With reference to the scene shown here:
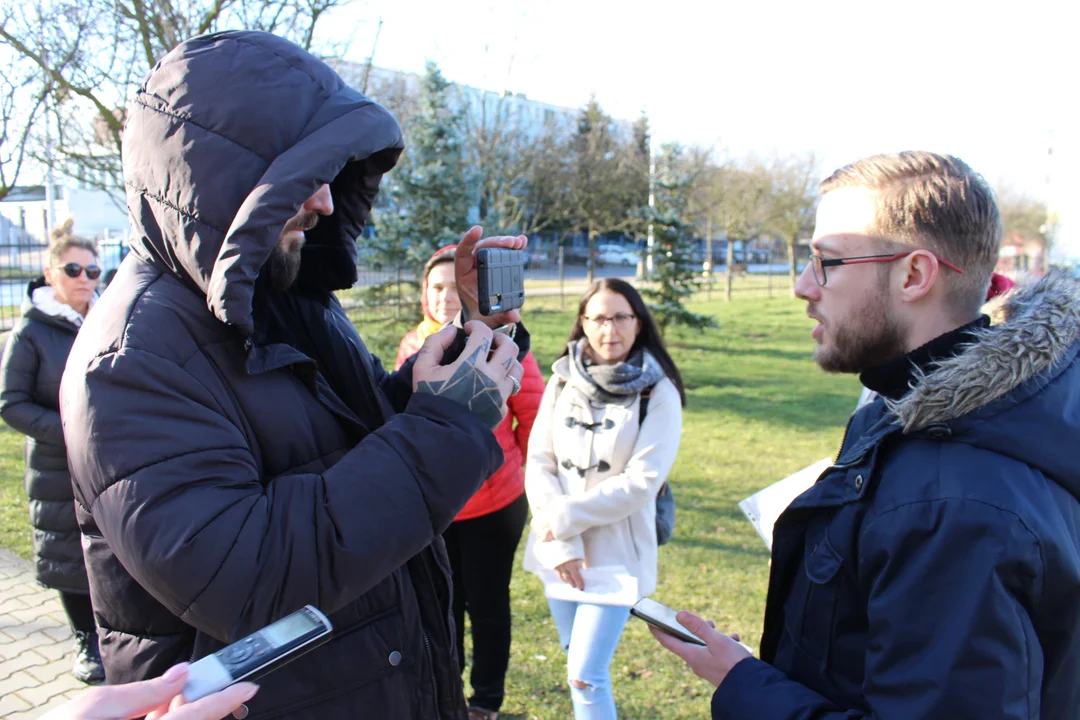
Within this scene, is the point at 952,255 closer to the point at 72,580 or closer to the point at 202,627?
the point at 202,627

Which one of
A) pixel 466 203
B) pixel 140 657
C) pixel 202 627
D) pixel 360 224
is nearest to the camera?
pixel 202 627

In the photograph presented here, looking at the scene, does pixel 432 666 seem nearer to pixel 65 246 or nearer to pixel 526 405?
pixel 526 405

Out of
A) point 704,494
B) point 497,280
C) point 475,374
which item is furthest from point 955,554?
point 704,494

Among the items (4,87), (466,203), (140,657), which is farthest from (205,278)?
(466,203)

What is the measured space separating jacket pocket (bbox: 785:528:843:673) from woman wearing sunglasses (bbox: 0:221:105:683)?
A: 362 centimetres

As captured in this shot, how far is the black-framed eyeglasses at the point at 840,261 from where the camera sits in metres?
1.56

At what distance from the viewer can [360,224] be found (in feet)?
6.84

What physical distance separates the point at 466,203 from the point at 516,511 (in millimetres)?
7949

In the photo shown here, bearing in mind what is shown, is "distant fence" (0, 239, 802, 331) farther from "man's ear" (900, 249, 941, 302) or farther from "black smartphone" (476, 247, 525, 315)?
"man's ear" (900, 249, 941, 302)

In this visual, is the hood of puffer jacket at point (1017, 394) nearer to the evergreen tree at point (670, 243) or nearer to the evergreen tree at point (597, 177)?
the evergreen tree at point (670, 243)

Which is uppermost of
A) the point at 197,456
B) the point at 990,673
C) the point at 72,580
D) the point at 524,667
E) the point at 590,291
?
the point at 590,291

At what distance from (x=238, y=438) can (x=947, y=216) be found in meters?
1.43

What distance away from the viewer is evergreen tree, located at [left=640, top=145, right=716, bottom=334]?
1477cm

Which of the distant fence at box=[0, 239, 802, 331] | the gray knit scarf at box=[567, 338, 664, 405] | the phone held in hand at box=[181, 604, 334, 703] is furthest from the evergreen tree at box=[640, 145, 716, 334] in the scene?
the phone held in hand at box=[181, 604, 334, 703]
